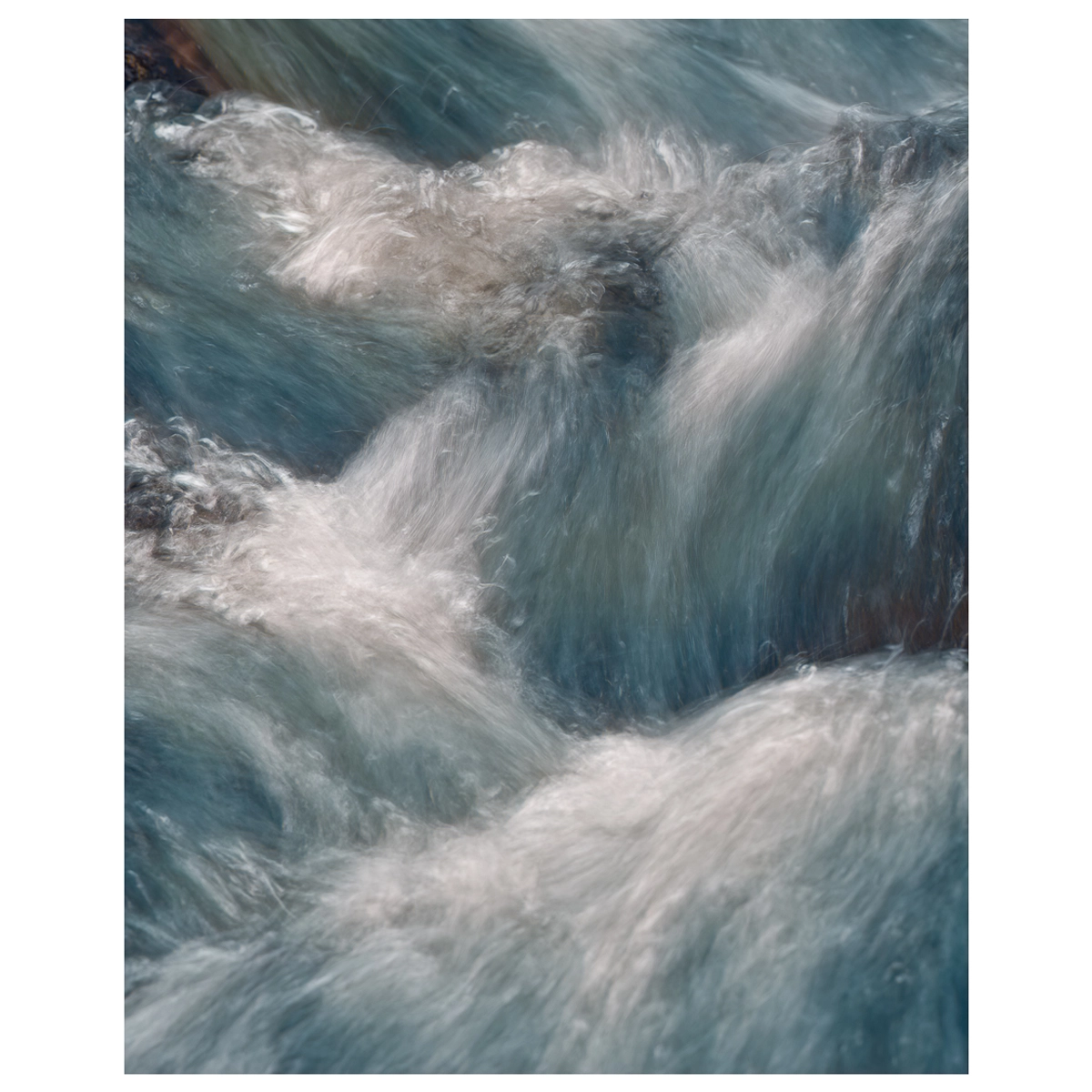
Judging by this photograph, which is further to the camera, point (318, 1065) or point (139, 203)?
point (139, 203)

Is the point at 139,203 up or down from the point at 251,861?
up
